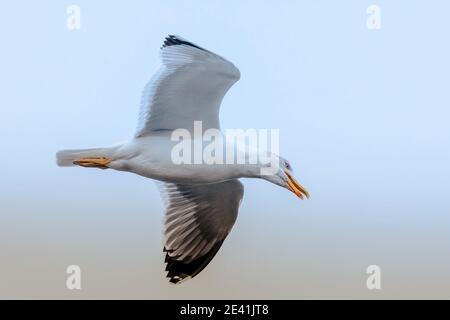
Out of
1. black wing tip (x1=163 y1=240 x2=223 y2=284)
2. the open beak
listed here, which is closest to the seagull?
the open beak

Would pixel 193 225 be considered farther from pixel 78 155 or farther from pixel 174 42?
pixel 174 42

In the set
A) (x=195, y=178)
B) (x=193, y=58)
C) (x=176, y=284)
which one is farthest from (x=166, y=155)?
(x=176, y=284)

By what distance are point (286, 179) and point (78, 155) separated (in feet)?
4.78

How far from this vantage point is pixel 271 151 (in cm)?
621

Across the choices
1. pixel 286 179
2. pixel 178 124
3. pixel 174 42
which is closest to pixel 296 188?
pixel 286 179

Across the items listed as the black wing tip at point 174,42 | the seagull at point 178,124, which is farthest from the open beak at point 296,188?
the black wing tip at point 174,42

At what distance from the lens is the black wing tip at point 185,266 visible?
682 centimetres

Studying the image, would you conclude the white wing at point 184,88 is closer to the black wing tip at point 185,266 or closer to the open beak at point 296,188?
the open beak at point 296,188

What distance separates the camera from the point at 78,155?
609cm

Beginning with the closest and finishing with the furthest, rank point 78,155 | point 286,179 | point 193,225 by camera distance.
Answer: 1. point 78,155
2. point 286,179
3. point 193,225

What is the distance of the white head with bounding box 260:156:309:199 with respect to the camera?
244 inches

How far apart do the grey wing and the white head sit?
2.00ft

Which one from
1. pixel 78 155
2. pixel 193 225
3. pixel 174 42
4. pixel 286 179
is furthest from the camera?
pixel 193 225

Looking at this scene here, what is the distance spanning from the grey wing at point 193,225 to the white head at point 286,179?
608mm
